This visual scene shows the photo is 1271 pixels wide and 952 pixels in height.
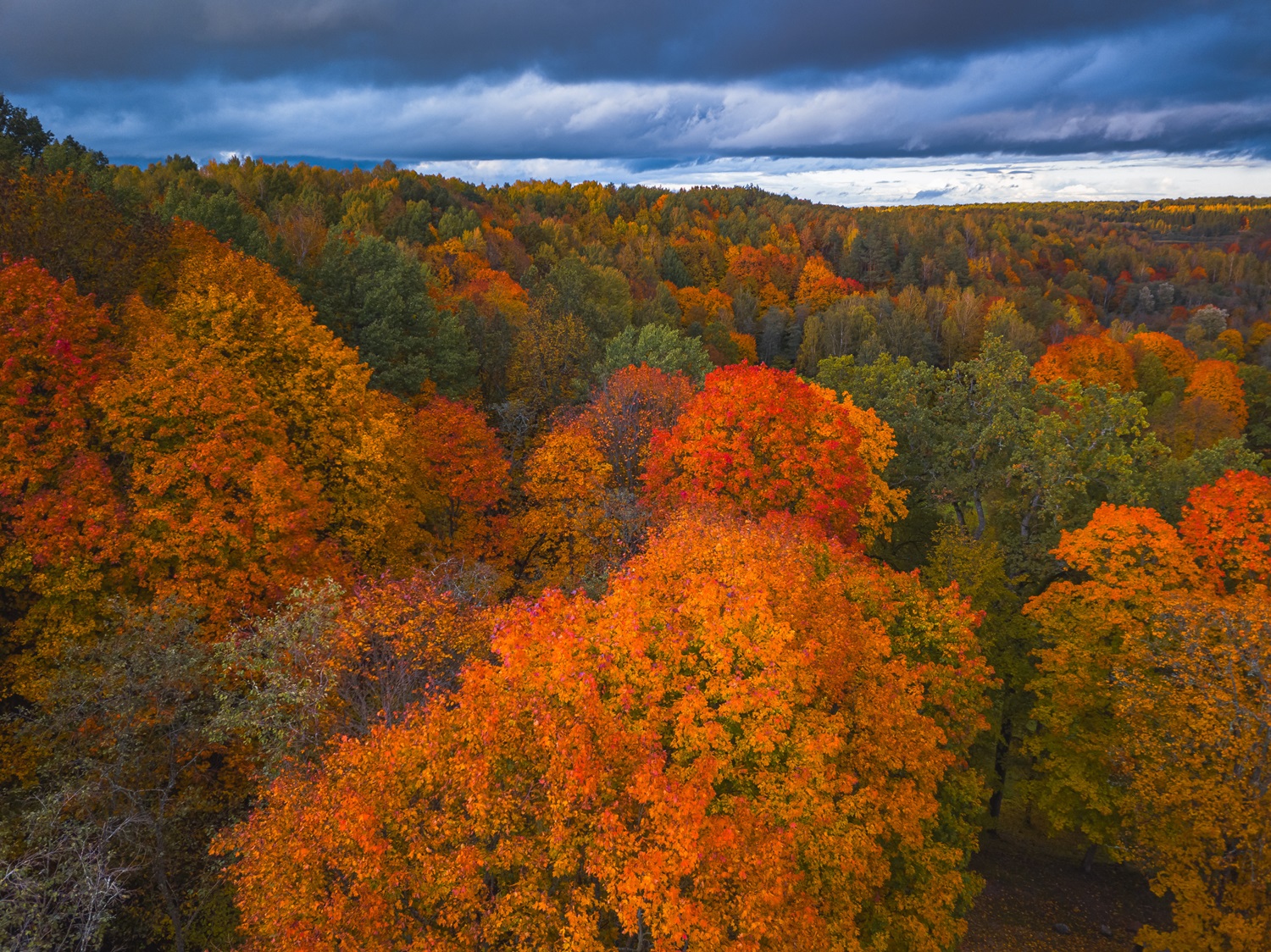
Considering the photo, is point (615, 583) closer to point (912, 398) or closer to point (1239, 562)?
point (1239, 562)

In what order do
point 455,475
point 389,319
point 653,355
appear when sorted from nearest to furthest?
point 455,475
point 389,319
point 653,355

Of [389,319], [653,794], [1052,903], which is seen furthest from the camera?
[389,319]

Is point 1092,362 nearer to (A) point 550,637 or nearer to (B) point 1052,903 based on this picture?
(B) point 1052,903

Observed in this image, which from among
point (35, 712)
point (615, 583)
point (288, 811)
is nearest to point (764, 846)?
point (615, 583)

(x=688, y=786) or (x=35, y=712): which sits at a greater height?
(x=688, y=786)

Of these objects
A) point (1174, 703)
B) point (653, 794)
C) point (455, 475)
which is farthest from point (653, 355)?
point (653, 794)

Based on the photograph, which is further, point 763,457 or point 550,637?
point 763,457

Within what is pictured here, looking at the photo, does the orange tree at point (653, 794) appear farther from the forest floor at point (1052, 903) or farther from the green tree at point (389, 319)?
the green tree at point (389, 319)
